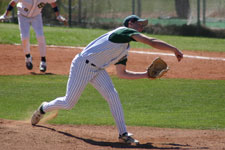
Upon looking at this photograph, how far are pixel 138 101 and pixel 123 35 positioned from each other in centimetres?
392

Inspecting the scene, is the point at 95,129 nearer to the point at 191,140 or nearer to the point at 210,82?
the point at 191,140

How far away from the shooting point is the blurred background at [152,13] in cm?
2275

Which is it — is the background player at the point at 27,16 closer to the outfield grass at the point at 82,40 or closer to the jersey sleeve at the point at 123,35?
the outfield grass at the point at 82,40

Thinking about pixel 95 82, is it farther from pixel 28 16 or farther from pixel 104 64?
pixel 28 16

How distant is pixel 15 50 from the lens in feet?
52.5

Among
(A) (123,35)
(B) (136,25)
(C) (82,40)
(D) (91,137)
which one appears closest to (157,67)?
(B) (136,25)

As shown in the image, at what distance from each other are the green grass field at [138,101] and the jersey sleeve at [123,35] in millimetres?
2314

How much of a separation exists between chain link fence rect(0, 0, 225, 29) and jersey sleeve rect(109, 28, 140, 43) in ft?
54.0

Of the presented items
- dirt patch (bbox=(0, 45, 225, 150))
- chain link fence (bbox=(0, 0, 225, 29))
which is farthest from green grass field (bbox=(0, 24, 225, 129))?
chain link fence (bbox=(0, 0, 225, 29))

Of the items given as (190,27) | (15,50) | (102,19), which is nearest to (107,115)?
(15,50)

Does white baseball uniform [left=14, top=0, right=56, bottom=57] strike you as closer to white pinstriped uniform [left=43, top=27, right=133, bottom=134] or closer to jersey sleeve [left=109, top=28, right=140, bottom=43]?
white pinstriped uniform [left=43, top=27, right=133, bottom=134]

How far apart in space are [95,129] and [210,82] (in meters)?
5.50

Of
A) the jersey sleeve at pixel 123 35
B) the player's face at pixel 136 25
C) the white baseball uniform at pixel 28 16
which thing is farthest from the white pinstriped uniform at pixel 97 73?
the white baseball uniform at pixel 28 16

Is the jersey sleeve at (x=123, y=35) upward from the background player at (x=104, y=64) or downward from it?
upward
